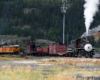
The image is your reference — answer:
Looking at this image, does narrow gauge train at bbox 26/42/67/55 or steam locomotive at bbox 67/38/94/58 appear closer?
steam locomotive at bbox 67/38/94/58

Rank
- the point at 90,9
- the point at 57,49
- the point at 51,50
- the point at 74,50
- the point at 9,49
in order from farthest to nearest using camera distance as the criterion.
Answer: the point at 9,49 < the point at 51,50 < the point at 57,49 < the point at 90,9 < the point at 74,50

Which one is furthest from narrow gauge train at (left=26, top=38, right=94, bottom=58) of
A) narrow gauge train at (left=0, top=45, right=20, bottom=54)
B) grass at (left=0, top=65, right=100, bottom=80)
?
grass at (left=0, top=65, right=100, bottom=80)

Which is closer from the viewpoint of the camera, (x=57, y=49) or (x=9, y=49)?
(x=57, y=49)

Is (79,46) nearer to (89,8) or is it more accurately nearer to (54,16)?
(89,8)

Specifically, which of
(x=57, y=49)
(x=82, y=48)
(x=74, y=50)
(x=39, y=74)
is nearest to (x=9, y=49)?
(x=57, y=49)

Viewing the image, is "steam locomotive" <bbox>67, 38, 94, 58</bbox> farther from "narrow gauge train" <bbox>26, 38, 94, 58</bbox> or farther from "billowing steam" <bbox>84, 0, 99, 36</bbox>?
"billowing steam" <bbox>84, 0, 99, 36</bbox>

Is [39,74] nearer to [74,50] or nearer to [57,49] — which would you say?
[74,50]

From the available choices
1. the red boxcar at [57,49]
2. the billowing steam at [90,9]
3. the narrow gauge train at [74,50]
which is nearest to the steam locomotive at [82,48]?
the narrow gauge train at [74,50]

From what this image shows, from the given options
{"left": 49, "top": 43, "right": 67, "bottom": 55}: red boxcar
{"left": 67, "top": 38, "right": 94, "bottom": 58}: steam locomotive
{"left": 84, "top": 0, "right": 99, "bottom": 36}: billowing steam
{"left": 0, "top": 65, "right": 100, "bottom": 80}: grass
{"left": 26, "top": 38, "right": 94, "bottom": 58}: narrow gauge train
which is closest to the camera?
{"left": 0, "top": 65, "right": 100, "bottom": 80}: grass

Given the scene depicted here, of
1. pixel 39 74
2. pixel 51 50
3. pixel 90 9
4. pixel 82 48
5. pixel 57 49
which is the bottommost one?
pixel 39 74

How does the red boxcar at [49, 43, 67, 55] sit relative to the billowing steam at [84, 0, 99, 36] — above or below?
below

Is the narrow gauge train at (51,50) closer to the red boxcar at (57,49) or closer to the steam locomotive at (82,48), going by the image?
the red boxcar at (57,49)

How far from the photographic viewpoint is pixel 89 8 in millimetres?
42812

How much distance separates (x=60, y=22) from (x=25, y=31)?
41809 millimetres
